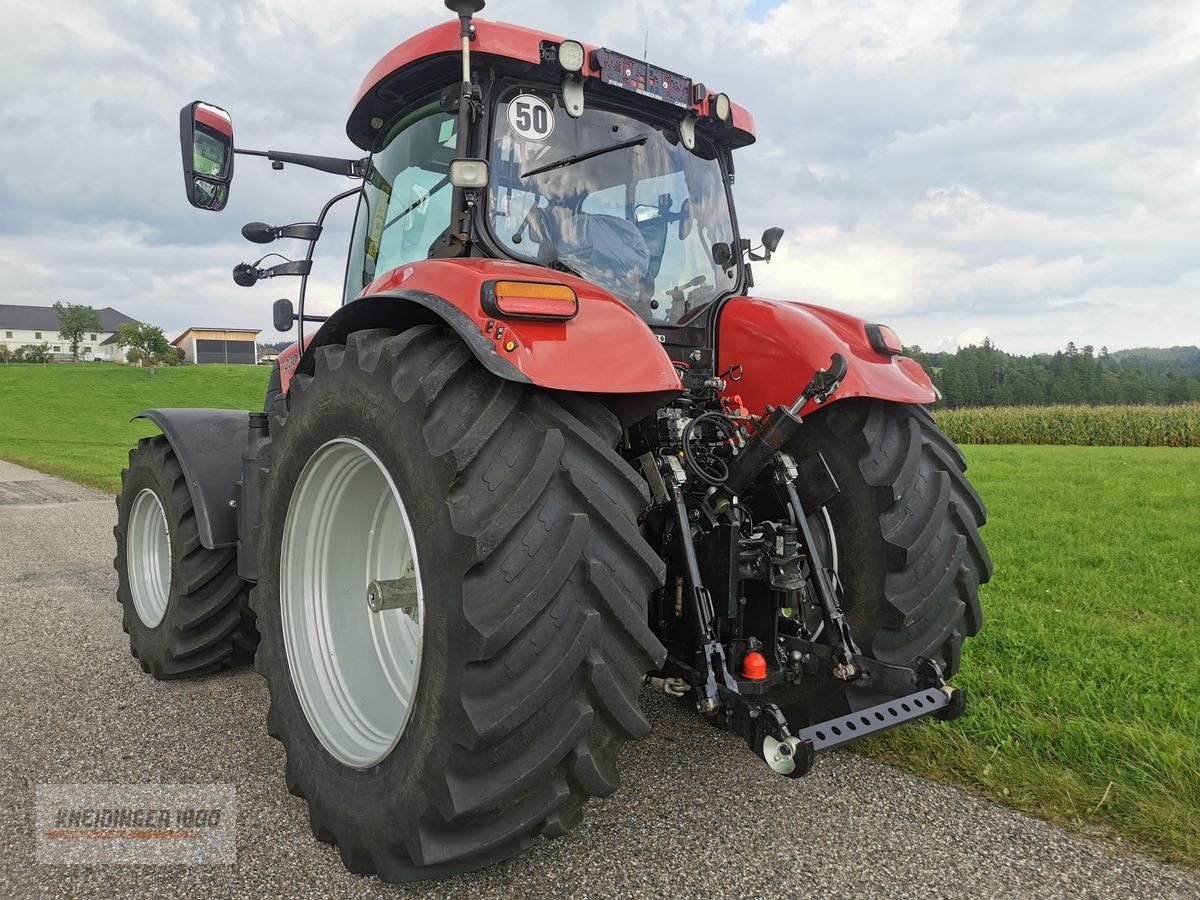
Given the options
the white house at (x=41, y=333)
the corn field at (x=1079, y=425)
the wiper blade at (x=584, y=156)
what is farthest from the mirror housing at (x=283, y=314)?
the white house at (x=41, y=333)

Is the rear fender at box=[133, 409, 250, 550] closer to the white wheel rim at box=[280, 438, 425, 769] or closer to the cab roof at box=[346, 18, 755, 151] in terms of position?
the white wheel rim at box=[280, 438, 425, 769]

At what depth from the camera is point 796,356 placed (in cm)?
278

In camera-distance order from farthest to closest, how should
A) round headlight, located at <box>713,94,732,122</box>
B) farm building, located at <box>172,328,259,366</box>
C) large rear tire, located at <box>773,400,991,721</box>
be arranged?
farm building, located at <box>172,328,259,366</box>, round headlight, located at <box>713,94,732,122</box>, large rear tire, located at <box>773,400,991,721</box>

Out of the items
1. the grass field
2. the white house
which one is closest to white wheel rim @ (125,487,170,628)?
the grass field

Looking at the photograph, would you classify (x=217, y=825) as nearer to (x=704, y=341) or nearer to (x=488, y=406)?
(x=488, y=406)

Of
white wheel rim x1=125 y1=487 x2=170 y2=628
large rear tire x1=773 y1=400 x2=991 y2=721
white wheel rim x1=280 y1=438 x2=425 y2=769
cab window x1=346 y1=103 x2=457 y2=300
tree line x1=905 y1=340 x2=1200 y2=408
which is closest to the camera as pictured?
white wheel rim x1=280 y1=438 x2=425 y2=769

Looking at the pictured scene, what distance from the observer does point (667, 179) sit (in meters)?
3.06

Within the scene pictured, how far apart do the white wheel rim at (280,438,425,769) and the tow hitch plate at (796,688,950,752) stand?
1.16 metres

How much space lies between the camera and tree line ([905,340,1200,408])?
95.6 feet

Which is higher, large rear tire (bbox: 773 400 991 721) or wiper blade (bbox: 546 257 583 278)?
wiper blade (bbox: 546 257 583 278)

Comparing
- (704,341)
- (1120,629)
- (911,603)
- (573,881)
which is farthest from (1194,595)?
(573,881)

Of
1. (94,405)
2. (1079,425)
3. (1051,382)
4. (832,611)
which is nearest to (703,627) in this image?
(832,611)

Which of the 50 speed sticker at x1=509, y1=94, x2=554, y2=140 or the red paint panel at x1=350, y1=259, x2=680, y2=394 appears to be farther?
the 50 speed sticker at x1=509, y1=94, x2=554, y2=140

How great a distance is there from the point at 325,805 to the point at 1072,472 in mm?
14079
